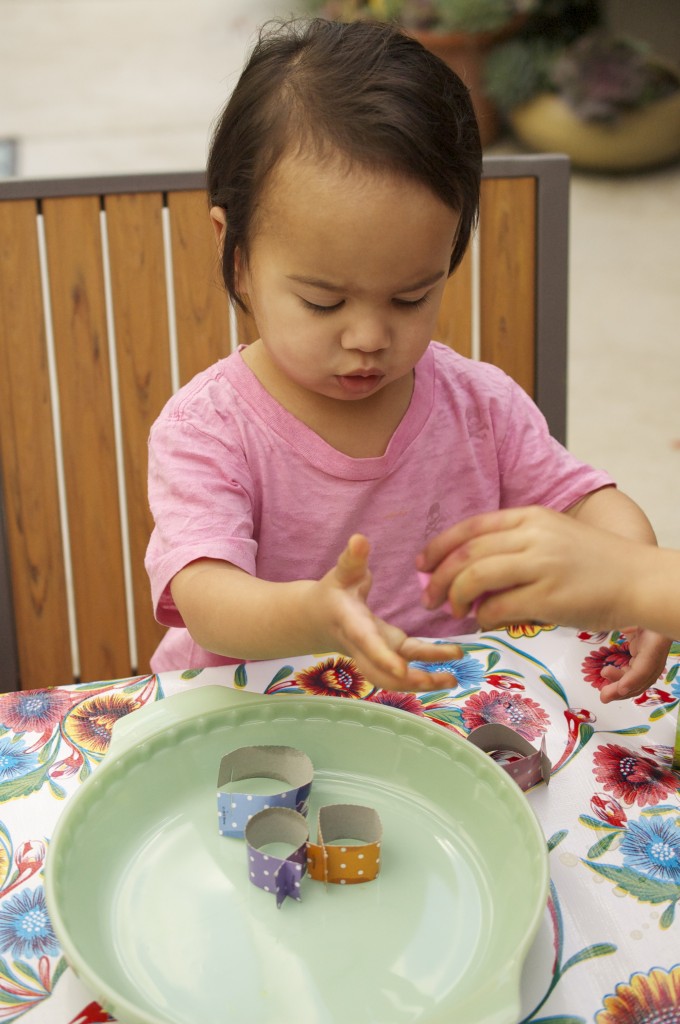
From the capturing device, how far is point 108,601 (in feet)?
4.51

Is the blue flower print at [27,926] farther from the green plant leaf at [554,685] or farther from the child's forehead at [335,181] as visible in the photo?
the child's forehead at [335,181]

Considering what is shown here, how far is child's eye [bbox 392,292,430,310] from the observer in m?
0.88

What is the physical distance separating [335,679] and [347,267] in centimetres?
31

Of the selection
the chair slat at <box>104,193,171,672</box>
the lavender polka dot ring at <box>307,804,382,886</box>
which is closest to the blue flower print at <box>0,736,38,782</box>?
the lavender polka dot ring at <box>307,804,382,886</box>

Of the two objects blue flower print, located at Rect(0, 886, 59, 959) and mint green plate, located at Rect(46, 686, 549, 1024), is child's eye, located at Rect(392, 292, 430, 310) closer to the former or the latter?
mint green plate, located at Rect(46, 686, 549, 1024)

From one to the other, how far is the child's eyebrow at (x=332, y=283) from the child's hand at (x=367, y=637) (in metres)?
0.24

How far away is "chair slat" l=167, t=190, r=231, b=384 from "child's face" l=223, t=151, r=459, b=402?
34 cm

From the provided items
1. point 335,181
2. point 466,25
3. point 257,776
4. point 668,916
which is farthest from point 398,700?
point 466,25

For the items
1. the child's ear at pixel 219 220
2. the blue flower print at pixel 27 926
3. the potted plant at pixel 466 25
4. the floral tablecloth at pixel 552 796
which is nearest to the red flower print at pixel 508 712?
A: the floral tablecloth at pixel 552 796

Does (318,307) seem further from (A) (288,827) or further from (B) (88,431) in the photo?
(B) (88,431)

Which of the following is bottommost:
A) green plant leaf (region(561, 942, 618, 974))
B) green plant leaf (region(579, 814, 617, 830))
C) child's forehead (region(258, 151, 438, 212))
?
green plant leaf (region(561, 942, 618, 974))

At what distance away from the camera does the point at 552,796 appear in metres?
0.77

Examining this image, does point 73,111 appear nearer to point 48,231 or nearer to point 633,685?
point 48,231

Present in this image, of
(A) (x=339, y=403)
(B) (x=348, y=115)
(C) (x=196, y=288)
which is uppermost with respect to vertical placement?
(B) (x=348, y=115)
